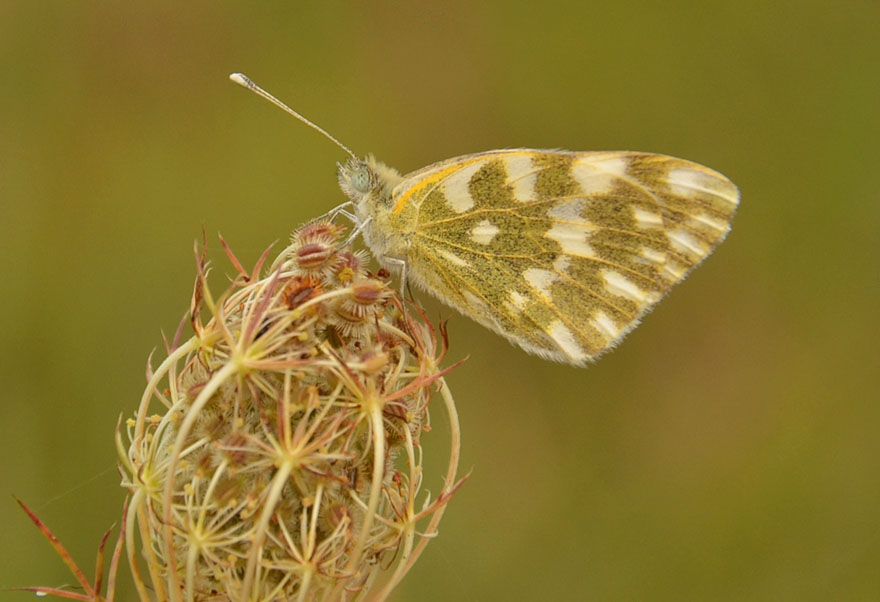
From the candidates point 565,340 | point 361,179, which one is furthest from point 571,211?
point 361,179

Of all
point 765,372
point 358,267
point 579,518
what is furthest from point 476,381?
point 358,267

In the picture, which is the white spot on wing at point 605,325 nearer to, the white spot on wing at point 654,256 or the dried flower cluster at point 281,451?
the white spot on wing at point 654,256

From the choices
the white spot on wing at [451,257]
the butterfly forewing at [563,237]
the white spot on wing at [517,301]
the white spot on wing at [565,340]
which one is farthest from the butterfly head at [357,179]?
the white spot on wing at [565,340]

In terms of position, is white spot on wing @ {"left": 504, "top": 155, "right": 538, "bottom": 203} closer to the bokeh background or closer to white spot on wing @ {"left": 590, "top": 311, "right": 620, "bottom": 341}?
white spot on wing @ {"left": 590, "top": 311, "right": 620, "bottom": 341}

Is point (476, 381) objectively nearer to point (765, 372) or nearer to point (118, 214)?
point (765, 372)

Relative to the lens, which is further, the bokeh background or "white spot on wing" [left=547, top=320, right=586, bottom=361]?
the bokeh background

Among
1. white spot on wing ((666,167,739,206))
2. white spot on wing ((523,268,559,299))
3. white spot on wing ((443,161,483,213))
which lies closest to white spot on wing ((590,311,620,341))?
white spot on wing ((523,268,559,299))
